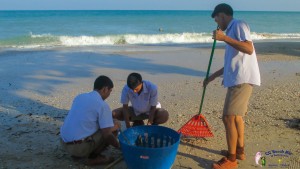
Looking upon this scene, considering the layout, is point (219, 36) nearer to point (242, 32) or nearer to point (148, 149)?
point (242, 32)

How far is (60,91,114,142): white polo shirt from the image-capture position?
12.3ft

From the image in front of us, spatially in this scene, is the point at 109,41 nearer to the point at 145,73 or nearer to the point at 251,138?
the point at 145,73

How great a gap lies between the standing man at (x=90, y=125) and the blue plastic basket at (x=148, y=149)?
0.24 meters

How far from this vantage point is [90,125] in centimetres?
386

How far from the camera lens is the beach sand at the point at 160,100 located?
427 centimetres

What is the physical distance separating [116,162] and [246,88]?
161cm

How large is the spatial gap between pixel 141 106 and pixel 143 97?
155 mm

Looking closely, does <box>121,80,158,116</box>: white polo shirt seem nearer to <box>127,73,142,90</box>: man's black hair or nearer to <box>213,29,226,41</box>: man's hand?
<box>127,73,142,90</box>: man's black hair

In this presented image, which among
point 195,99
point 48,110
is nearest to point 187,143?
point 195,99

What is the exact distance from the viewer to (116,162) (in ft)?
12.6

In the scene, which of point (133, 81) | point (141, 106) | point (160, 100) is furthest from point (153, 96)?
point (160, 100)

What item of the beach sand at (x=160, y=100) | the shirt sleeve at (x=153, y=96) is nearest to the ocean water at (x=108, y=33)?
the beach sand at (x=160, y=100)
